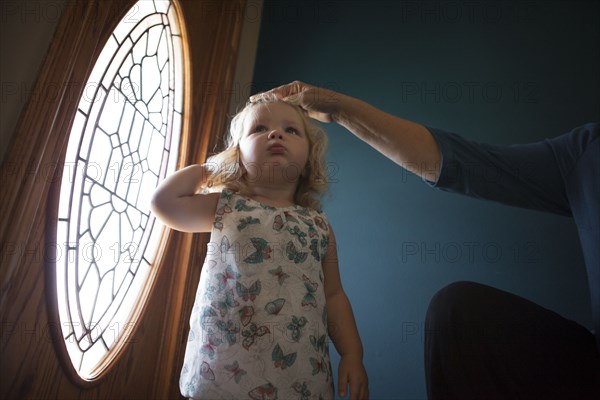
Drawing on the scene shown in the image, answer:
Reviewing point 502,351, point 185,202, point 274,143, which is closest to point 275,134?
point 274,143

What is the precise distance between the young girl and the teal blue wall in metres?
0.32

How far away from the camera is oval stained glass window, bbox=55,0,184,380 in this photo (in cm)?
88

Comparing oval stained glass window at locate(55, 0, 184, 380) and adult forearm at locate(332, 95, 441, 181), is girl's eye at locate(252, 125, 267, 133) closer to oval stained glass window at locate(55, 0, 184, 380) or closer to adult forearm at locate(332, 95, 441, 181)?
adult forearm at locate(332, 95, 441, 181)

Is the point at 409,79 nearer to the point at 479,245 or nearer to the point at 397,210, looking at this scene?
the point at 397,210

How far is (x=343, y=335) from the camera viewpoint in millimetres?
921

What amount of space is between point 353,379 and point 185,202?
1.47ft

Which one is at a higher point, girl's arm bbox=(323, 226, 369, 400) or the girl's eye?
the girl's eye

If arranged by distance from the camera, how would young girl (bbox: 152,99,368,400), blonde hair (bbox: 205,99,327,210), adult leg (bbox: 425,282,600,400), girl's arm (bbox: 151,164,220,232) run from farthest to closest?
blonde hair (bbox: 205,99,327,210) → girl's arm (bbox: 151,164,220,232) → young girl (bbox: 152,99,368,400) → adult leg (bbox: 425,282,600,400)

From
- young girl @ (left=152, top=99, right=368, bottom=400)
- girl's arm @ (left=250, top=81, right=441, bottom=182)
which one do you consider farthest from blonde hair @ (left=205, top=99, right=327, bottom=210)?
girl's arm @ (left=250, top=81, right=441, bottom=182)

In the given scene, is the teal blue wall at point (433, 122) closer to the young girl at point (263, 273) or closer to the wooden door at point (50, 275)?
the young girl at point (263, 273)

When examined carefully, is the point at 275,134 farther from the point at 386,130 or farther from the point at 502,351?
the point at 502,351

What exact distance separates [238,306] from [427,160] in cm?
43

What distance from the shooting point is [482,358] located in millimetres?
703

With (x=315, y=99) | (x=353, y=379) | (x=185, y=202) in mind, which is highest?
(x=315, y=99)
